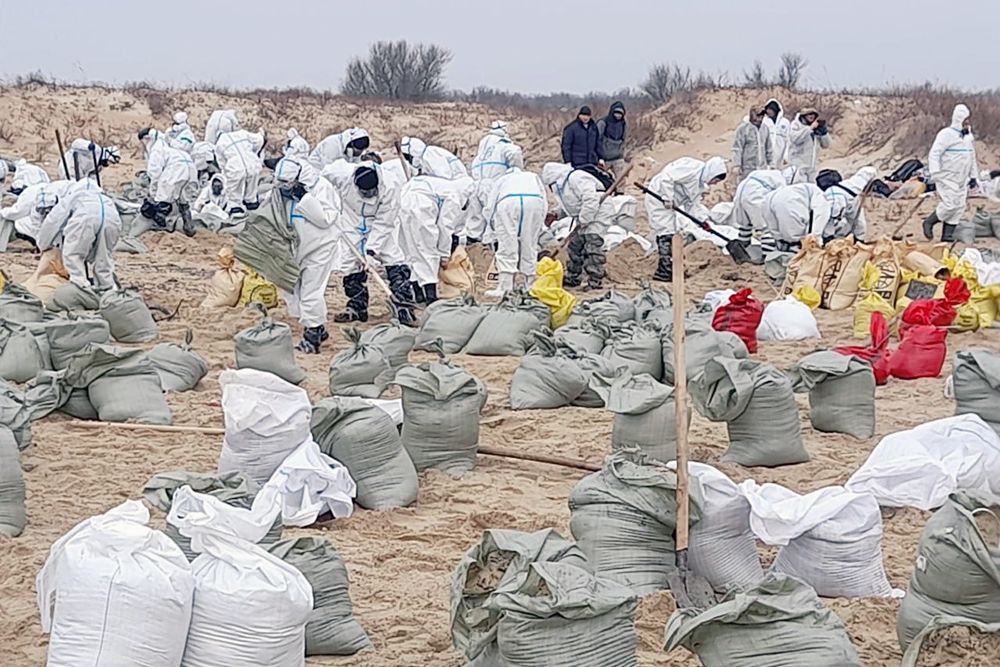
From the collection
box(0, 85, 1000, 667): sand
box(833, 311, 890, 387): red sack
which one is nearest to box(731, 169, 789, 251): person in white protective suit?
box(0, 85, 1000, 667): sand

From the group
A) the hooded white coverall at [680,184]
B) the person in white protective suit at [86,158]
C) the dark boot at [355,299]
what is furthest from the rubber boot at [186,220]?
the hooded white coverall at [680,184]

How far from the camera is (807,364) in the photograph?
6.33 meters

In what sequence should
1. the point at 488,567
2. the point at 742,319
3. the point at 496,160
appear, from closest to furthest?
the point at 488,567
the point at 742,319
the point at 496,160

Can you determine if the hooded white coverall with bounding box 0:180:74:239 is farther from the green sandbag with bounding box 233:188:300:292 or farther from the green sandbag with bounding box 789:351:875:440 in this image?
the green sandbag with bounding box 789:351:875:440

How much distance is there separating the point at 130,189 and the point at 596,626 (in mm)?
15579

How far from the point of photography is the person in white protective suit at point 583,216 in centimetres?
1195

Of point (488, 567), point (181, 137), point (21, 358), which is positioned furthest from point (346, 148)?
point (488, 567)

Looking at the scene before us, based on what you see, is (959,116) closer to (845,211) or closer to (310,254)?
(845,211)

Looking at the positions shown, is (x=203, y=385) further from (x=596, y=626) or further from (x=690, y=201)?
(x=690, y=201)

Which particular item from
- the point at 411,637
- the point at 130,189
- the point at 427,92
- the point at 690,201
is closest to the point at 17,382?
the point at 411,637

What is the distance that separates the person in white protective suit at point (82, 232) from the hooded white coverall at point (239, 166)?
6.20 meters

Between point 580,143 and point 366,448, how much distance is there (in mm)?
9254

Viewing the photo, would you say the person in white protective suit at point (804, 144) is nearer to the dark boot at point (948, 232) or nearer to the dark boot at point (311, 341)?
the dark boot at point (948, 232)

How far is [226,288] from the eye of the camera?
1017cm
